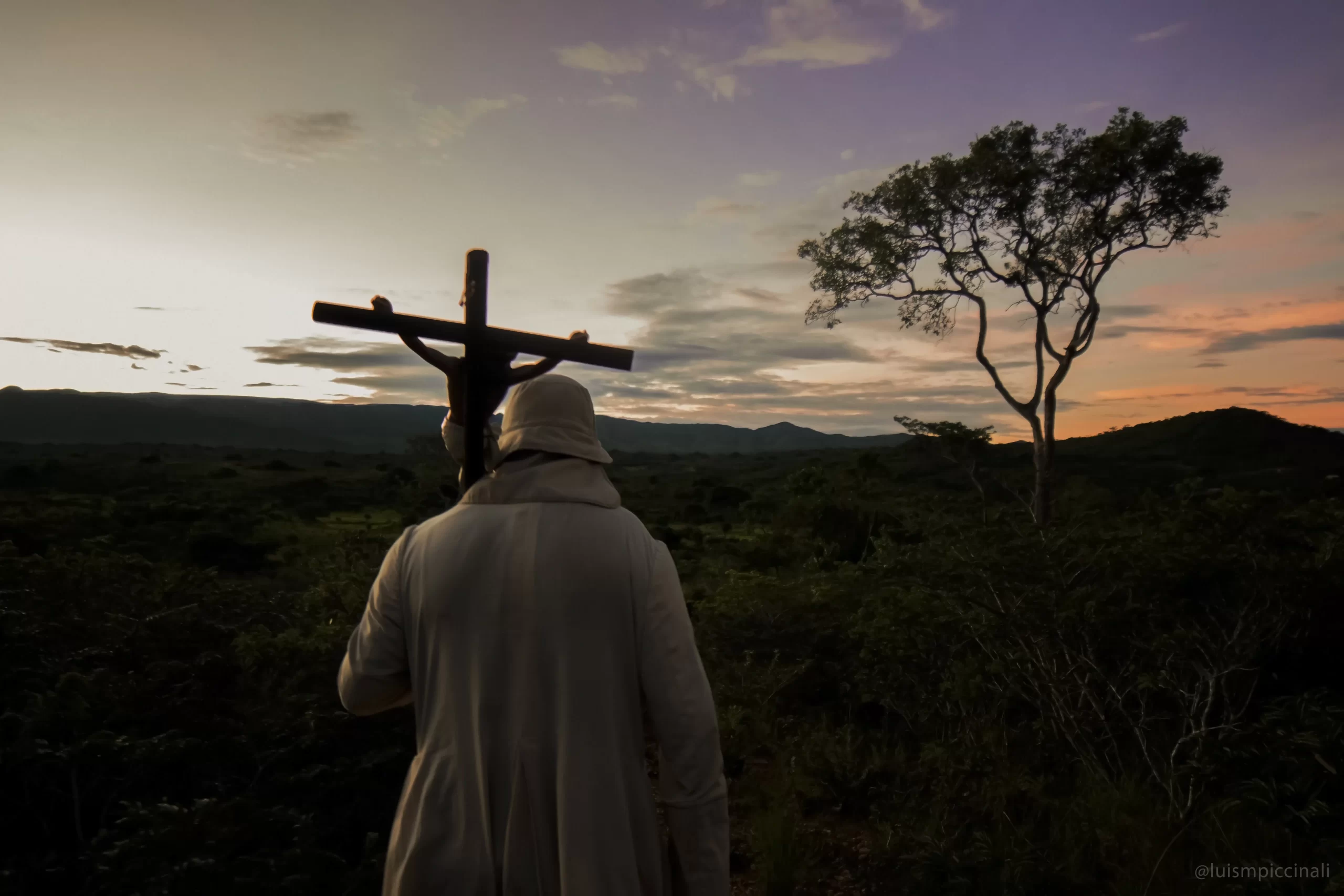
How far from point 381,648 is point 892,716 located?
591cm

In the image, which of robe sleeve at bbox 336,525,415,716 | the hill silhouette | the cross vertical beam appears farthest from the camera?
the hill silhouette

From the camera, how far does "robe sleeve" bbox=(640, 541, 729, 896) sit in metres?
1.70

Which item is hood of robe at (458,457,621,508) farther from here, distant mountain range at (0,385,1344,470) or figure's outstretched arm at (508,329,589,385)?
distant mountain range at (0,385,1344,470)

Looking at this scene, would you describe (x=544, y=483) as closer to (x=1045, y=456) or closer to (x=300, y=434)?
(x=1045, y=456)

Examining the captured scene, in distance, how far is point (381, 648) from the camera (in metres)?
1.85

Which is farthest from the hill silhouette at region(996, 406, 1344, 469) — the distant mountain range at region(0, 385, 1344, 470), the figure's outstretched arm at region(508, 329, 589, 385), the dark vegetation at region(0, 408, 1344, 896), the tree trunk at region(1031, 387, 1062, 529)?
the figure's outstretched arm at region(508, 329, 589, 385)

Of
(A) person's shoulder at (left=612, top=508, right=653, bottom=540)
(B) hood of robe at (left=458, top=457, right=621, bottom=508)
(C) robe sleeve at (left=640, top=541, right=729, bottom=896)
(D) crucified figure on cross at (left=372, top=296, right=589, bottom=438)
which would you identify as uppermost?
(D) crucified figure on cross at (left=372, top=296, right=589, bottom=438)

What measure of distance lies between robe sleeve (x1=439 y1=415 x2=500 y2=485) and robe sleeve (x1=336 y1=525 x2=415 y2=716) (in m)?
0.23

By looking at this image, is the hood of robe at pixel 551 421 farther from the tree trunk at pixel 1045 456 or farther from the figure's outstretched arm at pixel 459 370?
the tree trunk at pixel 1045 456

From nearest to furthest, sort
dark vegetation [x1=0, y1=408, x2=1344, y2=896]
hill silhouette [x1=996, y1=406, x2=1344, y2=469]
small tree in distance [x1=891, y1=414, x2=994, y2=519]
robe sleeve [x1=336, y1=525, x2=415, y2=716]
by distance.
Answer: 1. robe sleeve [x1=336, y1=525, x2=415, y2=716]
2. dark vegetation [x1=0, y1=408, x2=1344, y2=896]
3. small tree in distance [x1=891, y1=414, x2=994, y2=519]
4. hill silhouette [x1=996, y1=406, x2=1344, y2=469]

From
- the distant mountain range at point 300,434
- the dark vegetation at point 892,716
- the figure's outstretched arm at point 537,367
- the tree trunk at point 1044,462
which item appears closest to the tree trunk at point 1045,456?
the tree trunk at point 1044,462

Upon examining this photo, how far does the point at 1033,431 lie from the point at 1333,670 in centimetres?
1041

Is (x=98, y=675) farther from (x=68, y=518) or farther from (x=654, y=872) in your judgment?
(x=68, y=518)

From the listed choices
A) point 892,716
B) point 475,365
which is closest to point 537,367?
point 475,365
